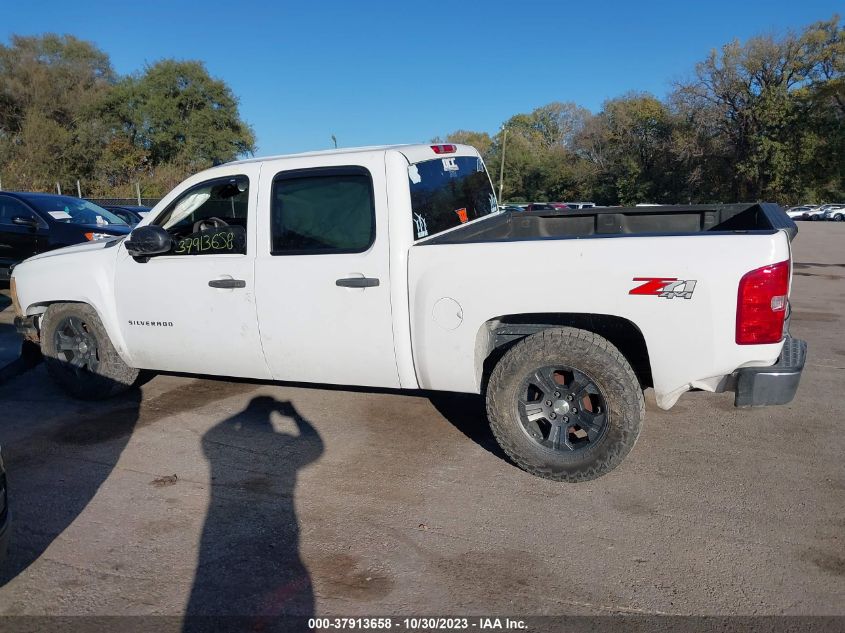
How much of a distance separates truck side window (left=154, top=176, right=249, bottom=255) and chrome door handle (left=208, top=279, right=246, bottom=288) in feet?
0.67

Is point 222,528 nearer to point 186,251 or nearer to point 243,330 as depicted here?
point 243,330

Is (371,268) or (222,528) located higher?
(371,268)

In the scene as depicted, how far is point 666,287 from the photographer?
3482mm

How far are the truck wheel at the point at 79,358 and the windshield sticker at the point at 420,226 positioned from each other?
9.22 feet

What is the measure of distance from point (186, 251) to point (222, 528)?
7.19 ft

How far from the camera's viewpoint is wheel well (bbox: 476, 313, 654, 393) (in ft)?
13.0

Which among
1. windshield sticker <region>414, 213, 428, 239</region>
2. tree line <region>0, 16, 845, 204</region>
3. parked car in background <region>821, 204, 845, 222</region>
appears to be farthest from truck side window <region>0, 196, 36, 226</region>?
parked car in background <region>821, 204, 845, 222</region>

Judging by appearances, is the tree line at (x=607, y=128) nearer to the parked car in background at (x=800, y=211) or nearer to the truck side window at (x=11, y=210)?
the parked car in background at (x=800, y=211)

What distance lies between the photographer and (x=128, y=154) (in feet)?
147

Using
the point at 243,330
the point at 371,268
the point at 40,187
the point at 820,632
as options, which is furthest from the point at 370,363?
the point at 40,187

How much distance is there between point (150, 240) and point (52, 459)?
5.35 ft

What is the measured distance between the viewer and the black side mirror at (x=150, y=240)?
473 cm

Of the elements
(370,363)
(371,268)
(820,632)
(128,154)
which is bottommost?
(820,632)

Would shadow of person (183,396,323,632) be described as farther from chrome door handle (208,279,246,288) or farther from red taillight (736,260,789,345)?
red taillight (736,260,789,345)
